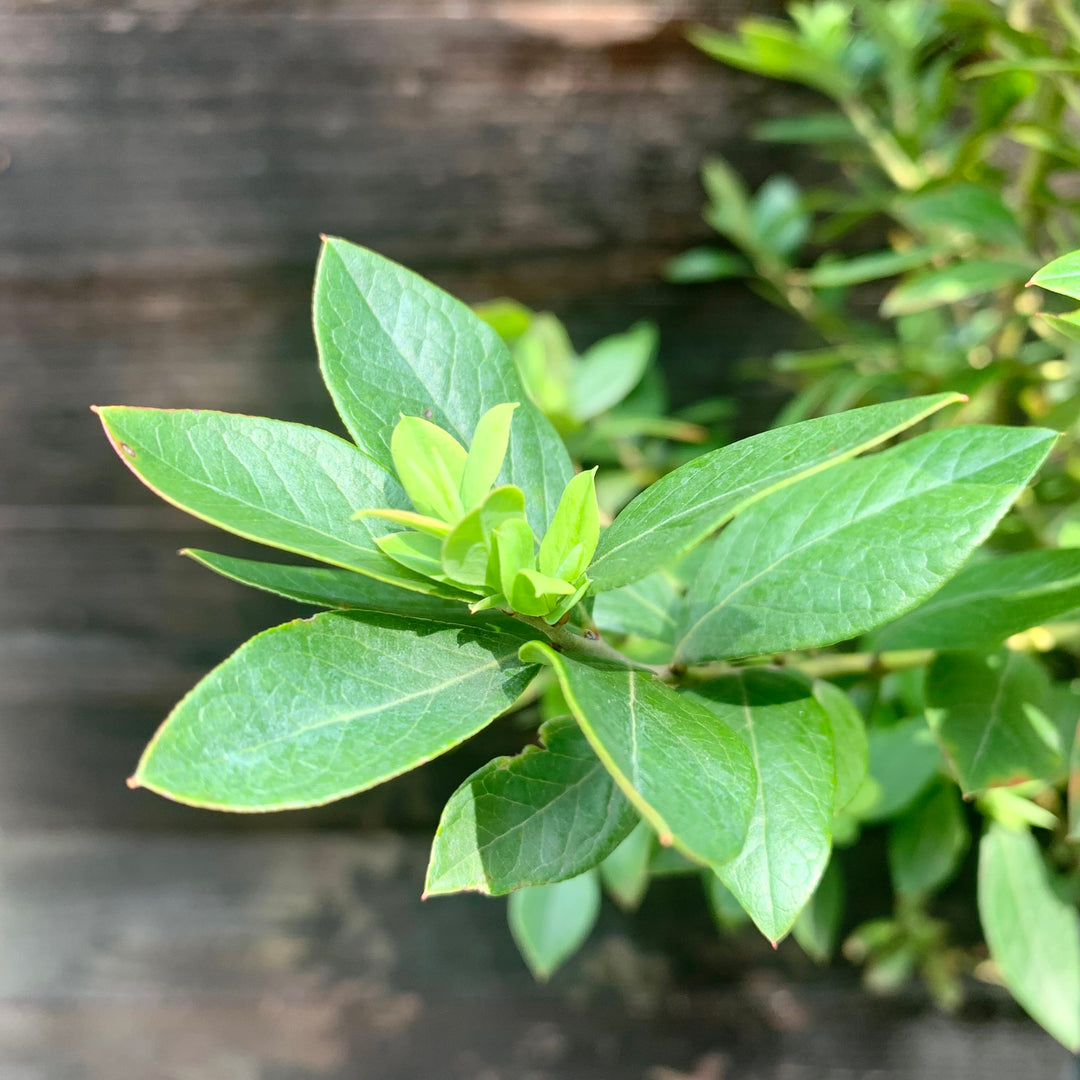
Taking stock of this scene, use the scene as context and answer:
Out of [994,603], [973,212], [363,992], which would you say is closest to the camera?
[994,603]

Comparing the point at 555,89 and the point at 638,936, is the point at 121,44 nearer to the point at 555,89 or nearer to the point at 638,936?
the point at 555,89

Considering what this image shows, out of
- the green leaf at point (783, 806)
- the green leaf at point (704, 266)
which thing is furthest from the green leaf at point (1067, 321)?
the green leaf at point (704, 266)

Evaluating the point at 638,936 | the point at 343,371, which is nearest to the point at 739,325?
the point at 343,371

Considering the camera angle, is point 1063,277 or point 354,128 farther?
point 354,128

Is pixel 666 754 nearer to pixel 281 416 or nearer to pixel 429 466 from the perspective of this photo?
pixel 429 466

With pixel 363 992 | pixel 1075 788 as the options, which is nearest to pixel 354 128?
pixel 1075 788

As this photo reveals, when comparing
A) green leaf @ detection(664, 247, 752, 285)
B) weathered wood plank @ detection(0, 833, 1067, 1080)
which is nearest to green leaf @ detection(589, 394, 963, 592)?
green leaf @ detection(664, 247, 752, 285)

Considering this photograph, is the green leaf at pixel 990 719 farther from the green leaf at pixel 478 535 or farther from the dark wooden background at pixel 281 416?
the dark wooden background at pixel 281 416
